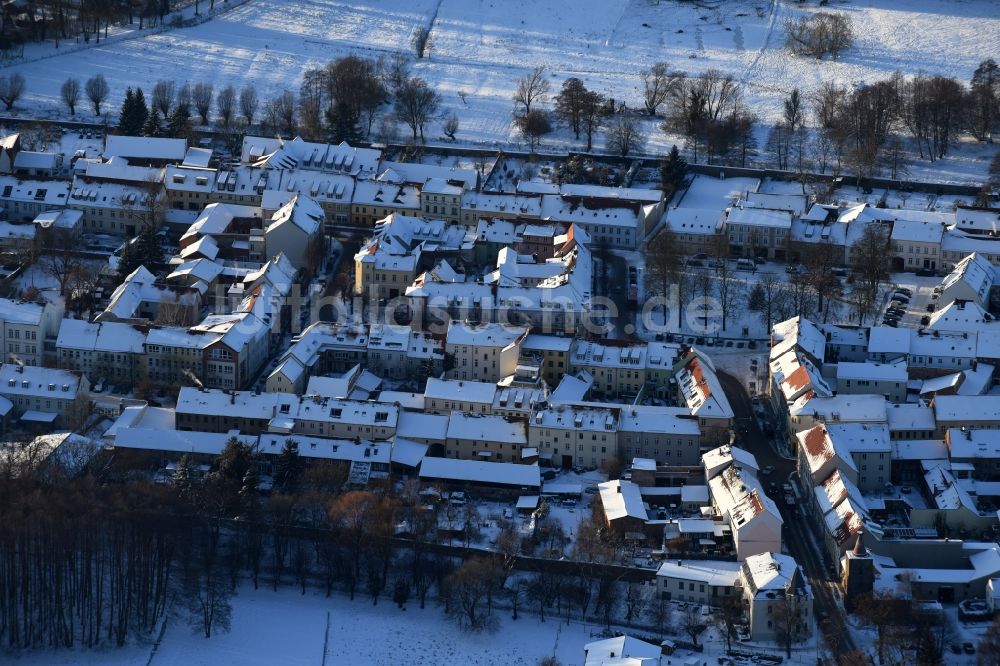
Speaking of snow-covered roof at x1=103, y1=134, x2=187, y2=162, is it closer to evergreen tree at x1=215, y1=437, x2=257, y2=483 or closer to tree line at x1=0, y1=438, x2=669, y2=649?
evergreen tree at x1=215, y1=437, x2=257, y2=483

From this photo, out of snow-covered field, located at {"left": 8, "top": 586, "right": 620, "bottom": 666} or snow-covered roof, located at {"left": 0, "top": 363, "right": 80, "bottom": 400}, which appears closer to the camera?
snow-covered field, located at {"left": 8, "top": 586, "right": 620, "bottom": 666}

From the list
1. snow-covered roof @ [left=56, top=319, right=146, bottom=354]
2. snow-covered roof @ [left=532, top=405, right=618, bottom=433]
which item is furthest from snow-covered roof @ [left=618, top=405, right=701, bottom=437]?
snow-covered roof @ [left=56, top=319, right=146, bottom=354]

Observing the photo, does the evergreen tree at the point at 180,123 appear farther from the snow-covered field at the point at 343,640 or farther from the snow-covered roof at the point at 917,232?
the snow-covered field at the point at 343,640

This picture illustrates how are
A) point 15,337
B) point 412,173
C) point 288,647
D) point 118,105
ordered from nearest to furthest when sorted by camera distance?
point 288,647
point 15,337
point 412,173
point 118,105

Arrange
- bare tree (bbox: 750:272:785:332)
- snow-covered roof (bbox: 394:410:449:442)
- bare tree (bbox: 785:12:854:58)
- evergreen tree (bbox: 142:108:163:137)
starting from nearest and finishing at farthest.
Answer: snow-covered roof (bbox: 394:410:449:442) → bare tree (bbox: 750:272:785:332) → evergreen tree (bbox: 142:108:163:137) → bare tree (bbox: 785:12:854:58)

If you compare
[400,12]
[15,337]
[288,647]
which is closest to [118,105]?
[400,12]

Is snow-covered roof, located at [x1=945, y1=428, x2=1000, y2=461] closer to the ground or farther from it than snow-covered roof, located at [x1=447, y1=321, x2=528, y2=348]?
closer to the ground

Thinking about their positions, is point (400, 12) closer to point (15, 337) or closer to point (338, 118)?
point (338, 118)

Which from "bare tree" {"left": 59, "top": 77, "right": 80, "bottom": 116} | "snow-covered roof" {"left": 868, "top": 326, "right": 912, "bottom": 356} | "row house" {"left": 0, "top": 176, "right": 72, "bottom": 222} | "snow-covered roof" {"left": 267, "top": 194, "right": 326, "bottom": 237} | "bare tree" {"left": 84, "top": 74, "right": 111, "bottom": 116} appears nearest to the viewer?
"snow-covered roof" {"left": 868, "top": 326, "right": 912, "bottom": 356}
